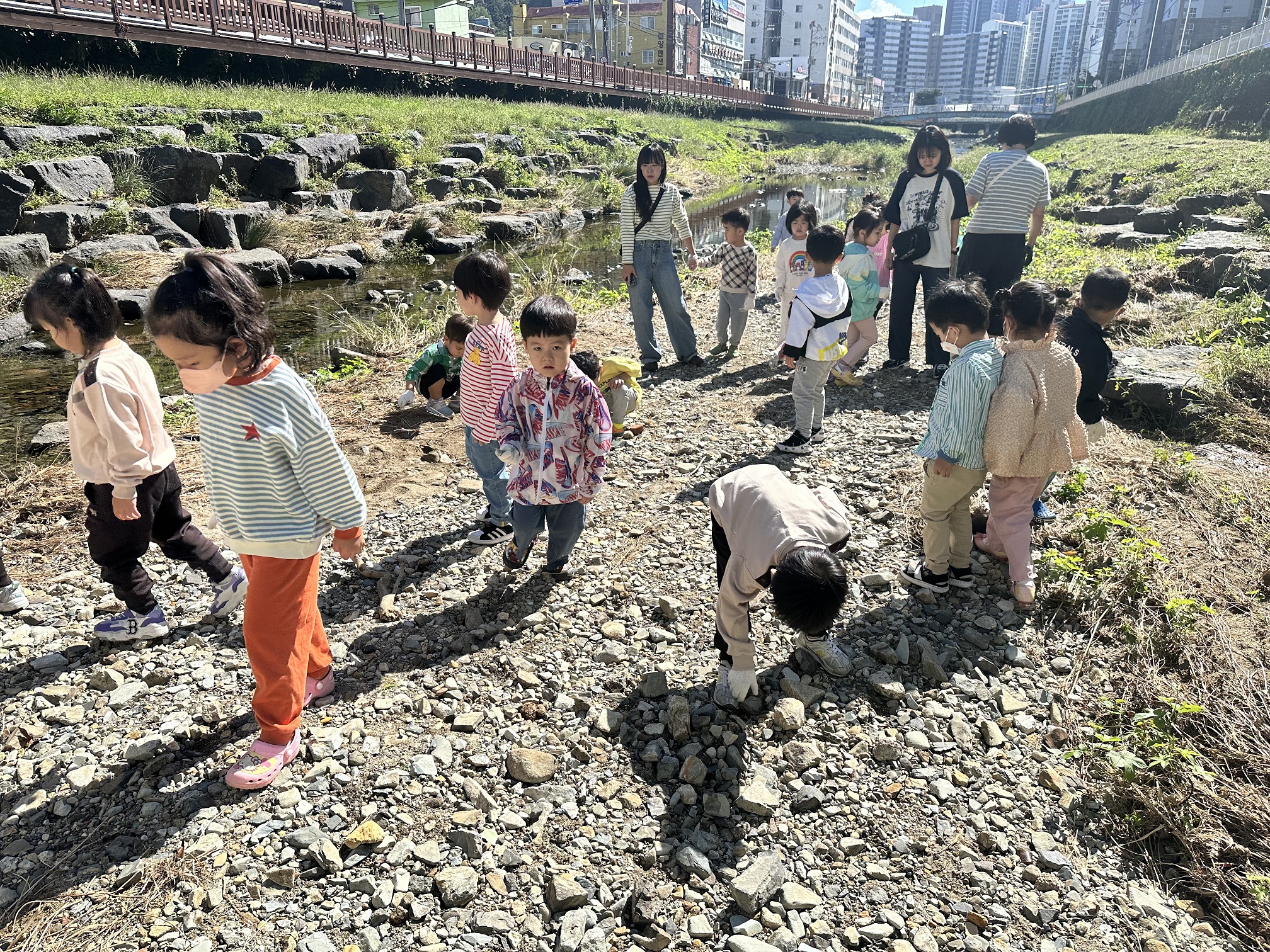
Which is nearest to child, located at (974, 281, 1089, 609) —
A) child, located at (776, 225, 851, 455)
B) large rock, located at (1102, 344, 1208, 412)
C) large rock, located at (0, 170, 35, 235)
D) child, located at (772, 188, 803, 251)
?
child, located at (776, 225, 851, 455)

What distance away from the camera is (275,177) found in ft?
48.9

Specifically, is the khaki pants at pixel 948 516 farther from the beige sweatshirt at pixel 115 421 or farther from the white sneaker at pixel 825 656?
the beige sweatshirt at pixel 115 421

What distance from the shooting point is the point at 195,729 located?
116 inches

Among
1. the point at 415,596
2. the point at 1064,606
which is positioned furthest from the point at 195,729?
the point at 1064,606

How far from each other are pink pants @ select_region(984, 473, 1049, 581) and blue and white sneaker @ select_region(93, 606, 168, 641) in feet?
13.0

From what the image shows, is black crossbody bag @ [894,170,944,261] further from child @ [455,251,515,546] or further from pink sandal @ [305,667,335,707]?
pink sandal @ [305,667,335,707]

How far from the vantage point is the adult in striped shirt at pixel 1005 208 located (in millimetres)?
6000

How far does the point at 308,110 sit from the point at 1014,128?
684 inches

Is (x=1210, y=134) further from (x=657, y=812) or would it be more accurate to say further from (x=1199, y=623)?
(x=657, y=812)

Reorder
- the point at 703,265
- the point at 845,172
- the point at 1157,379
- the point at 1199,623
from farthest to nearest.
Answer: the point at 845,172, the point at 703,265, the point at 1157,379, the point at 1199,623

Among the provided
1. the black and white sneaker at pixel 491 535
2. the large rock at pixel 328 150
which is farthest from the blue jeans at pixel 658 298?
the large rock at pixel 328 150

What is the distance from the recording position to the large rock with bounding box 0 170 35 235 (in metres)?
10.4

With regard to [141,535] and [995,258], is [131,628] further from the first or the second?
[995,258]

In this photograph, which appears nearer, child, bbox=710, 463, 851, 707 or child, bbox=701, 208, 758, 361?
child, bbox=710, 463, 851, 707
